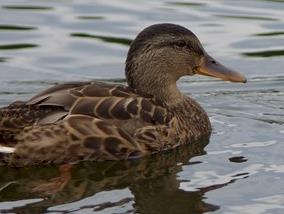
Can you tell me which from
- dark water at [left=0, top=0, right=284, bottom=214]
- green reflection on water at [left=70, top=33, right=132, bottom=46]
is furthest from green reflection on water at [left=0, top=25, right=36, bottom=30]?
green reflection on water at [left=70, top=33, right=132, bottom=46]

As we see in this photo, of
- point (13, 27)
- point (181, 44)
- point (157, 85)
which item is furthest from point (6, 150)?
point (13, 27)

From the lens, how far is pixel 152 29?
36.7 feet

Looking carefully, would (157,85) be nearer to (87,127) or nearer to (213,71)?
(213,71)

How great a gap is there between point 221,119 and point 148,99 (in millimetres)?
1392

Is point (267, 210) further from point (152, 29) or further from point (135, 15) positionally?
point (135, 15)

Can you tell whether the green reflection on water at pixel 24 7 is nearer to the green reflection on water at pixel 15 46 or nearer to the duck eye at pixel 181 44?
the green reflection on water at pixel 15 46

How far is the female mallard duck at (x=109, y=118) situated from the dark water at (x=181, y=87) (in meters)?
0.16

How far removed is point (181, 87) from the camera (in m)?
13.2

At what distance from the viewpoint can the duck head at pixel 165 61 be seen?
36.8 ft

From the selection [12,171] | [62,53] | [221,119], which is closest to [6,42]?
[62,53]

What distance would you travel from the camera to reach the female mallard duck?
10125mm

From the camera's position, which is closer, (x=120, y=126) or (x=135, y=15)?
(x=120, y=126)

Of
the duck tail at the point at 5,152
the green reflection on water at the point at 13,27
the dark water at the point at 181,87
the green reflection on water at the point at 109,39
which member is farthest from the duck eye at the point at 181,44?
the green reflection on water at the point at 13,27

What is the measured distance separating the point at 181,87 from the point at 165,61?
183 cm
